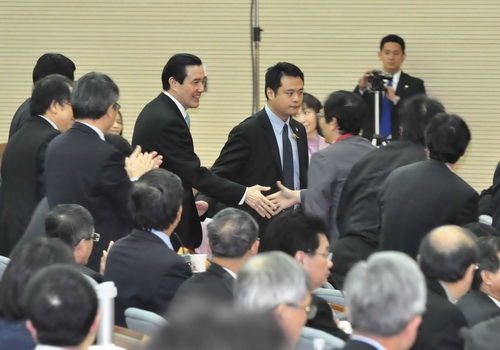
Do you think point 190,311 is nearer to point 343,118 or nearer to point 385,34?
point 343,118

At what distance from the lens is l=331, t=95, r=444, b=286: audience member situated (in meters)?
4.78

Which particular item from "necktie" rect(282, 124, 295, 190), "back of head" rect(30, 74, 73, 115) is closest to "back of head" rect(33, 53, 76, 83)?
"back of head" rect(30, 74, 73, 115)

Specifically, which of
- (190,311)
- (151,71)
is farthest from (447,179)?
(151,71)

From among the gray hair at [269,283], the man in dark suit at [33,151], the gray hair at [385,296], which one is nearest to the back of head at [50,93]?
the man in dark suit at [33,151]

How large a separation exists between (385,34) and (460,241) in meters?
5.64

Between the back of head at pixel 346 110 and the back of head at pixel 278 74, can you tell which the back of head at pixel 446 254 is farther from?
the back of head at pixel 278 74

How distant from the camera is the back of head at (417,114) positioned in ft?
15.0

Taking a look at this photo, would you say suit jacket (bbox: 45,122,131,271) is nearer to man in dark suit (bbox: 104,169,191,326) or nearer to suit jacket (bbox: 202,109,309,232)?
man in dark suit (bbox: 104,169,191,326)

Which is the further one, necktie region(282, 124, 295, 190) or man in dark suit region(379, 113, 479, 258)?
necktie region(282, 124, 295, 190)

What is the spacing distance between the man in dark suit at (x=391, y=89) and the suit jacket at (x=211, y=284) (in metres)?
4.64

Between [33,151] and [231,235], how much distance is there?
1.75m

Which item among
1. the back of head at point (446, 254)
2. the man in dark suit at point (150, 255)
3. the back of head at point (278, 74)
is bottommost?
the man in dark suit at point (150, 255)

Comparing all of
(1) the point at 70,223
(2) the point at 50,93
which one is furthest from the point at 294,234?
(2) the point at 50,93

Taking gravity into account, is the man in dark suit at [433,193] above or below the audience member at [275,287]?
below
